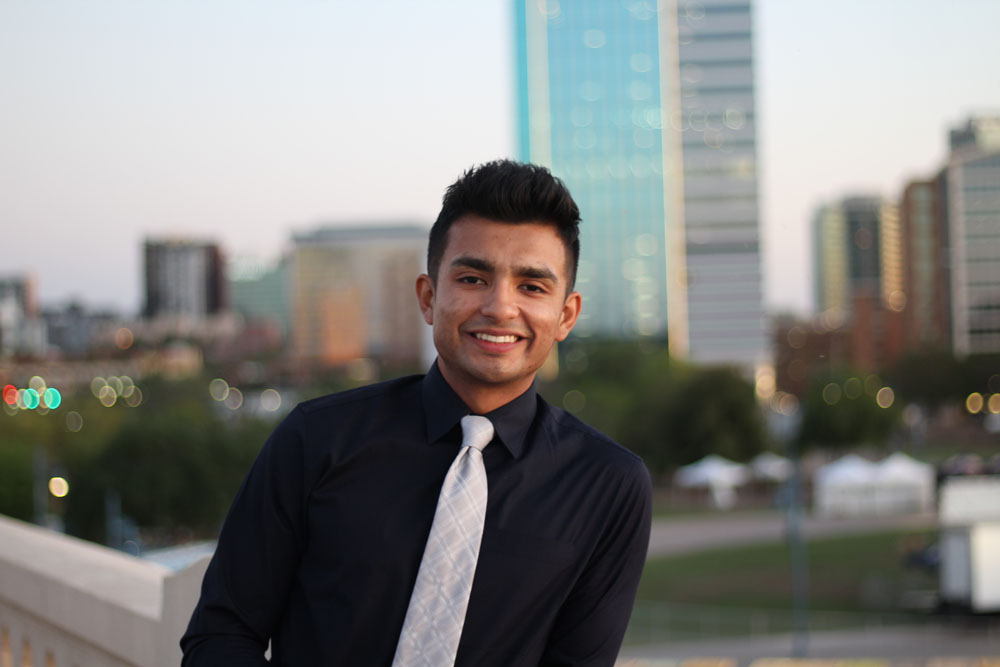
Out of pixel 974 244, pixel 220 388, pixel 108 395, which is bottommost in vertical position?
pixel 220 388

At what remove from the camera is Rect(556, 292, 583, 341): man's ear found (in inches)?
75.9

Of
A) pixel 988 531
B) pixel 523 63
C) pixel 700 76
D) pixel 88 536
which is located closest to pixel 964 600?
pixel 988 531

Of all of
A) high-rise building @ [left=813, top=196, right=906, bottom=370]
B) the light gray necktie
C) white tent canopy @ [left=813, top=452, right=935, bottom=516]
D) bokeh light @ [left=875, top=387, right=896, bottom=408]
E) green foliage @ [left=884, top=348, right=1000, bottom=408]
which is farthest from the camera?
high-rise building @ [left=813, top=196, right=906, bottom=370]

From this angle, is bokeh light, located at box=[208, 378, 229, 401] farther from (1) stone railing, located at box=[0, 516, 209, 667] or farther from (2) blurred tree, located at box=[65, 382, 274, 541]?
(1) stone railing, located at box=[0, 516, 209, 667]

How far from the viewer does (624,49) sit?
93188 millimetres

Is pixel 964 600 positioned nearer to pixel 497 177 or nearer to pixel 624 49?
pixel 497 177

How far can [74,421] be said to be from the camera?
49.5 metres

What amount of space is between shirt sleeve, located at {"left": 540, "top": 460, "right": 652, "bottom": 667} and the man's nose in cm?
34

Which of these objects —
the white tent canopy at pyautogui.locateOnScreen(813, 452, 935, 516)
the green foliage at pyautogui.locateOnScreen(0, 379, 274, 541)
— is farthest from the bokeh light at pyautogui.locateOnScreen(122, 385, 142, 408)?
the white tent canopy at pyautogui.locateOnScreen(813, 452, 935, 516)

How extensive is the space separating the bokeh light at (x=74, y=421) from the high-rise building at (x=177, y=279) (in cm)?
12987

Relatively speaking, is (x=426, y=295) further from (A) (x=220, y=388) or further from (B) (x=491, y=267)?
(A) (x=220, y=388)

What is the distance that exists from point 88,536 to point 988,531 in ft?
80.1

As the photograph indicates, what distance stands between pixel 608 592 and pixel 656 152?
318 feet

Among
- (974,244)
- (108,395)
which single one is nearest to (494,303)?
(108,395)
